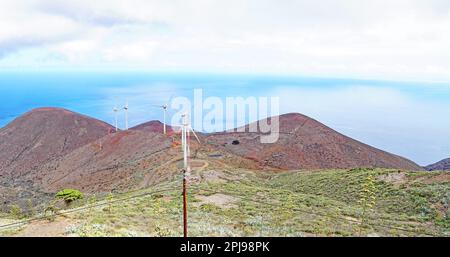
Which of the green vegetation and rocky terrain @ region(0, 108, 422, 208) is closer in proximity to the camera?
the green vegetation

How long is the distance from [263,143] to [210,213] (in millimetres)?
35693

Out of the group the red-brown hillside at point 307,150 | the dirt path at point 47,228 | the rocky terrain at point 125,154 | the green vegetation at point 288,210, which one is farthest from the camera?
the red-brown hillside at point 307,150

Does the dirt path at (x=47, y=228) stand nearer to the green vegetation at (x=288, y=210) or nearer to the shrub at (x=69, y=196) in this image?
the green vegetation at (x=288, y=210)

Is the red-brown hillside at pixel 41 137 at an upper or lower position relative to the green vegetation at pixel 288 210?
upper

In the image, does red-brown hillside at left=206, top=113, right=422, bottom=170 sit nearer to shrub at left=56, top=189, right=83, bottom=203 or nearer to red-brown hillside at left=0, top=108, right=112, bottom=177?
red-brown hillside at left=0, top=108, right=112, bottom=177

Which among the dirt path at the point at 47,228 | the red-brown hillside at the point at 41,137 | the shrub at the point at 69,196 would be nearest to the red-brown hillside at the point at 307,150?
the red-brown hillside at the point at 41,137

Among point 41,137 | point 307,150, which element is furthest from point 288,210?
point 41,137

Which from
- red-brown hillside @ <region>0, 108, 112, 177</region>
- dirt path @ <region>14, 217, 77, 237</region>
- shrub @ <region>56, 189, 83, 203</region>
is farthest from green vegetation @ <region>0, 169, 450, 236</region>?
red-brown hillside @ <region>0, 108, 112, 177</region>

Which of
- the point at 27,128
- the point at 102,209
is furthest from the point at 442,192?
the point at 27,128

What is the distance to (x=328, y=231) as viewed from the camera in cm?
1119

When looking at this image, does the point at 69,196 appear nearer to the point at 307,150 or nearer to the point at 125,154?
the point at 125,154
